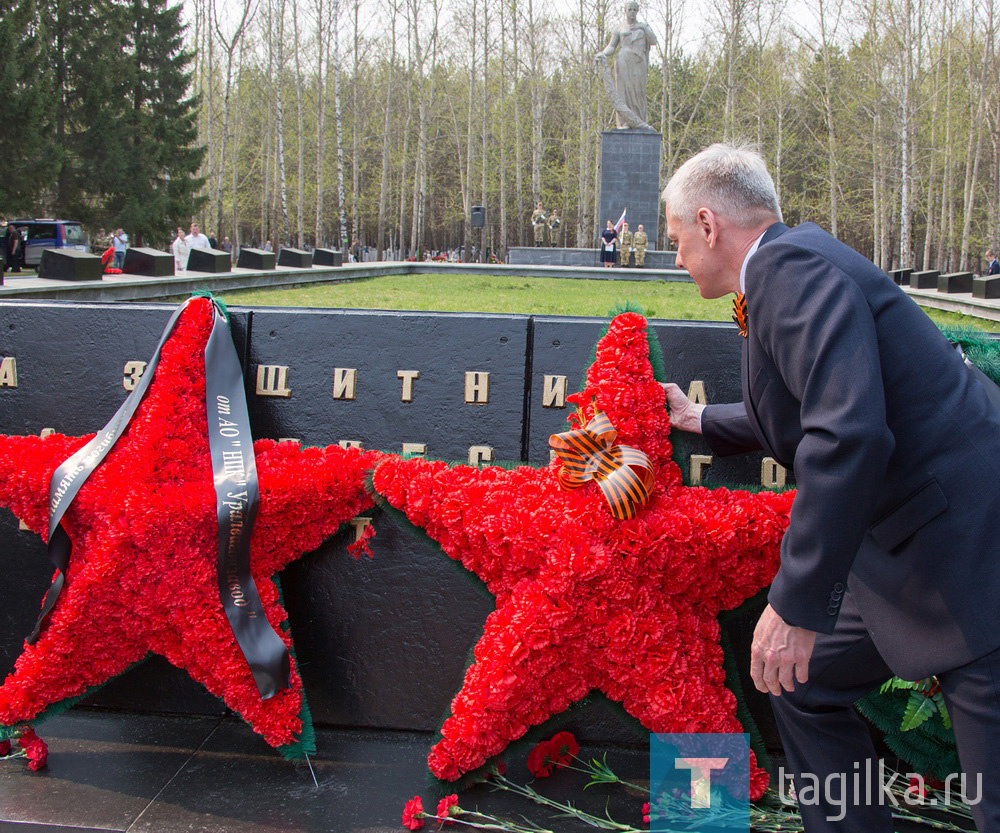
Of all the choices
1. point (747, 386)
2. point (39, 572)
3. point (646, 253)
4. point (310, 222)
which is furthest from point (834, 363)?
point (310, 222)

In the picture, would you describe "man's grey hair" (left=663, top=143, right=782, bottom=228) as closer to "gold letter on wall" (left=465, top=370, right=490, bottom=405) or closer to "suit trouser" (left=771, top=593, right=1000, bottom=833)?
"suit trouser" (left=771, top=593, right=1000, bottom=833)

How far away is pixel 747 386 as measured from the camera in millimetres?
2164

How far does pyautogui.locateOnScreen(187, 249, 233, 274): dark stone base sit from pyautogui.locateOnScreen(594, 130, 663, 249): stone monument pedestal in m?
13.2

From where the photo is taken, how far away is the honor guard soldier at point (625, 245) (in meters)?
27.5

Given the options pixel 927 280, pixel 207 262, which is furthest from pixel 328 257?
pixel 927 280

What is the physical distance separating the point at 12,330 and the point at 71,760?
62.7 inches

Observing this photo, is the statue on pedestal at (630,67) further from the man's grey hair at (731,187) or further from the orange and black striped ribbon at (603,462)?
the man's grey hair at (731,187)

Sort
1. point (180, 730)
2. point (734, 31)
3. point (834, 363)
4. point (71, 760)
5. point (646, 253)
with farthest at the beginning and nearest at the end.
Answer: point (734, 31) → point (646, 253) → point (180, 730) → point (71, 760) → point (834, 363)

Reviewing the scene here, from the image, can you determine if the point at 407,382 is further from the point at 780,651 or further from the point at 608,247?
the point at 608,247

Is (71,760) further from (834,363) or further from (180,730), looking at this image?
(834,363)

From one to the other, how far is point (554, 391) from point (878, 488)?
155 centimetres

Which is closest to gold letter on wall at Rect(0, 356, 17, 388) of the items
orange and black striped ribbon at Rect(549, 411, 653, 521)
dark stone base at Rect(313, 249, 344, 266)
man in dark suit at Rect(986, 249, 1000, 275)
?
orange and black striped ribbon at Rect(549, 411, 653, 521)

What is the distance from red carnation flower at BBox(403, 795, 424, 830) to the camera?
2555 millimetres

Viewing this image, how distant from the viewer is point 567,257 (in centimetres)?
2994
